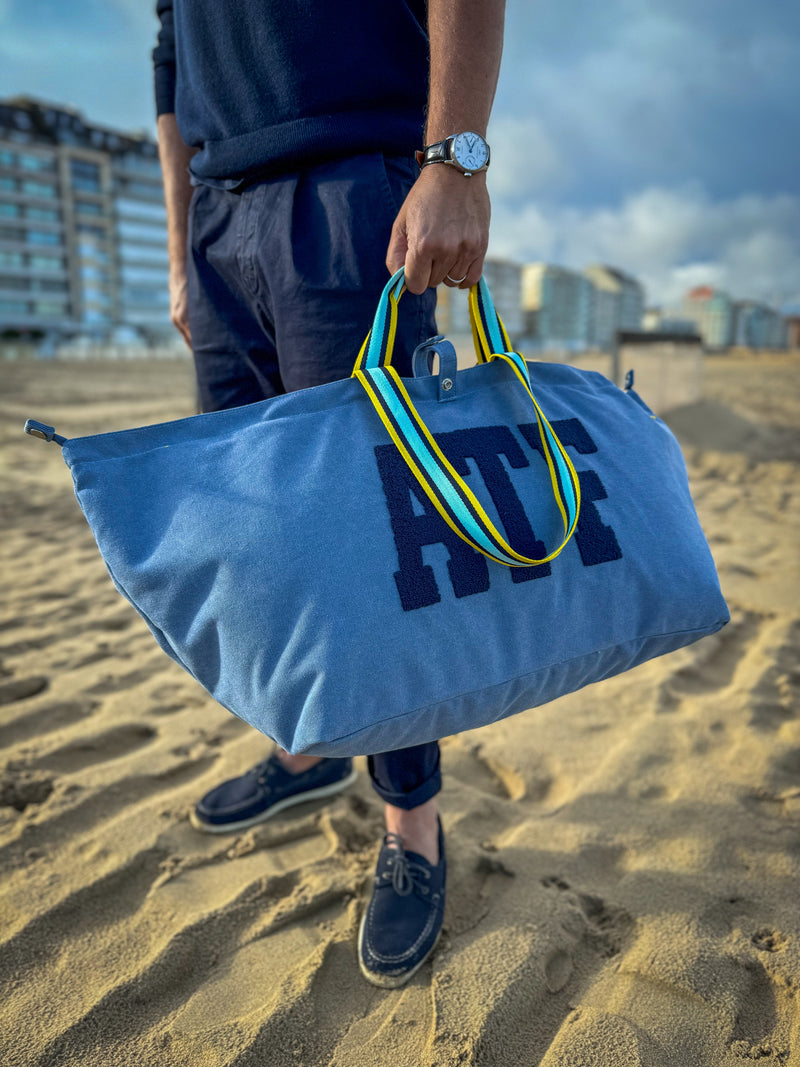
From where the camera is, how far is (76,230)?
49.9 meters

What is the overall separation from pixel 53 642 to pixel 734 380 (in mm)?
13969

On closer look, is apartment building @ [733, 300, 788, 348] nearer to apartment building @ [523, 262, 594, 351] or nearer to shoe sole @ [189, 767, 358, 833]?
apartment building @ [523, 262, 594, 351]

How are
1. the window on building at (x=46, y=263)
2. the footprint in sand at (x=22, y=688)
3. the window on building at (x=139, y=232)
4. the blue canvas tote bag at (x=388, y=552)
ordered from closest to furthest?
1. the blue canvas tote bag at (x=388, y=552)
2. the footprint in sand at (x=22, y=688)
3. the window on building at (x=46, y=263)
4. the window on building at (x=139, y=232)

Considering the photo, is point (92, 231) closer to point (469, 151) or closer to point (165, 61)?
point (165, 61)

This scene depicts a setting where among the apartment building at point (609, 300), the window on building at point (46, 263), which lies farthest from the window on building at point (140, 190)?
the apartment building at point (609, 300)

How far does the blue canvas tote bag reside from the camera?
78 cm

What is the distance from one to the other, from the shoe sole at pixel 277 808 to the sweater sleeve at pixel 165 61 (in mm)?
1530

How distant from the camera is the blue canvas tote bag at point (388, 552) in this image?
2.56ft

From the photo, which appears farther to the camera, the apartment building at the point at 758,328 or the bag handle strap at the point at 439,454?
the apartment building at the point at 758,328

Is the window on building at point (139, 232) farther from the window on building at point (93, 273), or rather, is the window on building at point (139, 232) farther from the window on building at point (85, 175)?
the window on building at point (93, 273)

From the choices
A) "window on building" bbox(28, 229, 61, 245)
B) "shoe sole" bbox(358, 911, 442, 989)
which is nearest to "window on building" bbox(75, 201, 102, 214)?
"window on building" bbox(28, 229, 61, 245)

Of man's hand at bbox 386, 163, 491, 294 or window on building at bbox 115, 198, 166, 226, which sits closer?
man's hand at bbox 386, 163, 491, 294

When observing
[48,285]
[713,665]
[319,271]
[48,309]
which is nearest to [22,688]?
[319,271]

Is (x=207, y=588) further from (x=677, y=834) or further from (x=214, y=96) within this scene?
(x=677, y=834)
